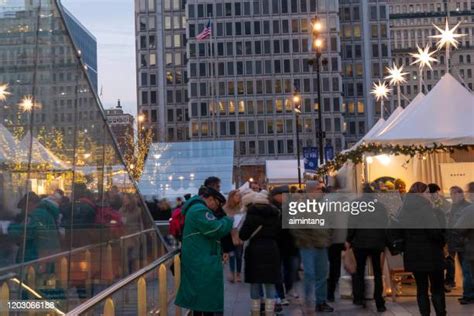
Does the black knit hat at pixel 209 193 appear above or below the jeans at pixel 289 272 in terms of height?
above

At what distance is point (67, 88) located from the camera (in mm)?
6738

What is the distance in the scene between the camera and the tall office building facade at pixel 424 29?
151875 mm

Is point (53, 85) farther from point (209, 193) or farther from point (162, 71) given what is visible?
point (162, 71)

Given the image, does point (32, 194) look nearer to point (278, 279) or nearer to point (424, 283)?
point (278, 279)

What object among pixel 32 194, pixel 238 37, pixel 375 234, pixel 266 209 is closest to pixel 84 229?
pixel 32 194

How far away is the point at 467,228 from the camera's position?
1035cm

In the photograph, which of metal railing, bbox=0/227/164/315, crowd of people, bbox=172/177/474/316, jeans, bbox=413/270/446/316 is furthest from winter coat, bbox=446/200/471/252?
metal railing, bbox=0/227/164/315

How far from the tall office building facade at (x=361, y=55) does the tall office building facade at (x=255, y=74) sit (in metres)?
7.44

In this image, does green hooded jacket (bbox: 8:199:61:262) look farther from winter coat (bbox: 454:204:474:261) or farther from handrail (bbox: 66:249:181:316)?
winter coat (bbox: 454:204:474:261)

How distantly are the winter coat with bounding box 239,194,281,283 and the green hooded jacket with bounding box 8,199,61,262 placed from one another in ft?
11.6

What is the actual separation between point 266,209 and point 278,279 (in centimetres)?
97

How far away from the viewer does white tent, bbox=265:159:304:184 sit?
45.8 m

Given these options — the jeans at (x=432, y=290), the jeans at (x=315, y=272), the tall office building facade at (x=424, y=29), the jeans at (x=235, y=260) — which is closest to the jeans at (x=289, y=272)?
the jeans at (x=315, y=272)

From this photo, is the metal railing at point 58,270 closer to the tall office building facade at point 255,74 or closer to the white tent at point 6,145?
the white tent at point 6,145
